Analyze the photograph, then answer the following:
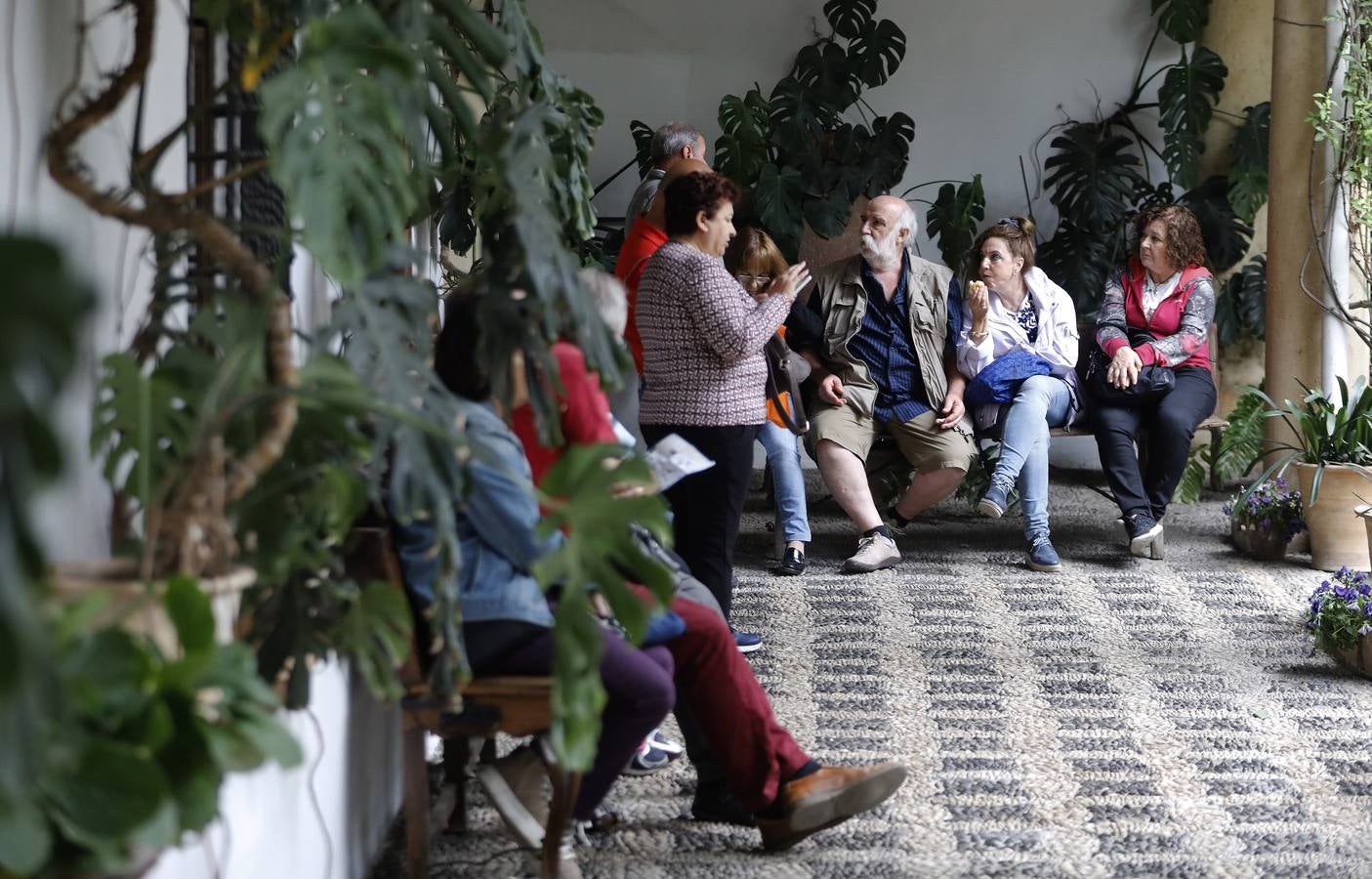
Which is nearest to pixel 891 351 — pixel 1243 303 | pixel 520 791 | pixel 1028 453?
pixel 1028 453

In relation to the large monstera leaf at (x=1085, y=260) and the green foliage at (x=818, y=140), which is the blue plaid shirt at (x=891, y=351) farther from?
the large monstera leaf at (x=1085, y=260)

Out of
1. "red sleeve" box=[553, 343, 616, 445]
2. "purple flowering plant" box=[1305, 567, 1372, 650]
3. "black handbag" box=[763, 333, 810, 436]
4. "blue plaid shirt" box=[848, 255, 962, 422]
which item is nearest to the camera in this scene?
"red sleeve" box=[553, 343, 616, 445]

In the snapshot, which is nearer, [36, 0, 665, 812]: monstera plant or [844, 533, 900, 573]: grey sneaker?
[36, 0, 665, 812]: monstera plant

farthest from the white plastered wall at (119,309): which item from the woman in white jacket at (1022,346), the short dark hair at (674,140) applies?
the woman in white jacket at (1022,346)

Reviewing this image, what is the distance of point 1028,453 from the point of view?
18.7 ft

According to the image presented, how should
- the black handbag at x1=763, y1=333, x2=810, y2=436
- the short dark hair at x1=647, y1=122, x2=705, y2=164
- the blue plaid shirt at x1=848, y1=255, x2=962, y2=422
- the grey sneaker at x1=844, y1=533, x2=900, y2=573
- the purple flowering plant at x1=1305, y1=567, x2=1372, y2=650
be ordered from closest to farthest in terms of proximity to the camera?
the purple flowering plant at x1=1305, y1=567, x2=1372, y2=650, the black handbag at x1=763, y1=333, x2=810, y2=436, the short dark hair at x1=647, y1=122, x2=705, y2=164, the grey sneaker at x1=844, y1=533, x2=900, y2=573, the blue plaid shirt at x1=848, y1=255, x2=962, y2=422

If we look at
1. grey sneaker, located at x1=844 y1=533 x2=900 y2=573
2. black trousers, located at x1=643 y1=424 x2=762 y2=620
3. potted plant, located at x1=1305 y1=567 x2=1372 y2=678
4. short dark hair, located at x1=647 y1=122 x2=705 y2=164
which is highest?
short dark hair, located at x1=647 y1=122 x2=705 y2=164

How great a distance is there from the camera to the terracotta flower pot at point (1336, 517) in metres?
5.35

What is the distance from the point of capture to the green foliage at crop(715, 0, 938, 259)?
656cm

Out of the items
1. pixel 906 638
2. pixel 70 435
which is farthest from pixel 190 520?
pixel 906 638

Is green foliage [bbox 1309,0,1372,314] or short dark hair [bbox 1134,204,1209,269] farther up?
green foliage [bbox 1309,0,1372,314]

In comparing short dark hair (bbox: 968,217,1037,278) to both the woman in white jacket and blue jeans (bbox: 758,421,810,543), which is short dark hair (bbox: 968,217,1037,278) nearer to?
the woman in white jacket

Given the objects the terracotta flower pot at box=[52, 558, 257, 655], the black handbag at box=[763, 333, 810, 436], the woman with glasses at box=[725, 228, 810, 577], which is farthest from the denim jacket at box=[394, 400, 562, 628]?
the woman with glasses at box=[725, 228, 810, 577]

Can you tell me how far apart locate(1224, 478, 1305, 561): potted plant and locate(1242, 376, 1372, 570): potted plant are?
97 millimetres
